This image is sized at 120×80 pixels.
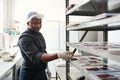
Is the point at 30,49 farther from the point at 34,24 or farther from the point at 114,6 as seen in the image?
the point at 114,6

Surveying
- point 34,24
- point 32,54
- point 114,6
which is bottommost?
point 32,54

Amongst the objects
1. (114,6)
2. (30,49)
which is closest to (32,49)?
(30,49)

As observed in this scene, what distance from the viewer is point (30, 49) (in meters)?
2.02

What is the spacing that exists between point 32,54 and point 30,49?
65 millimetres

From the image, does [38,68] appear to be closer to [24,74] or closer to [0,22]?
[24,74]

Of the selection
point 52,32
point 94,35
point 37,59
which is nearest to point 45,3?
point 52,32

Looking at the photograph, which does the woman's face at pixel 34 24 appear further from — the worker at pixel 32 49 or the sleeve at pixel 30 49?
the sleeve at pixel 30 49

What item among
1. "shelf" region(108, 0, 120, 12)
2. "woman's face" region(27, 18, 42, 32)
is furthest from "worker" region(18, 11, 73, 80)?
"shelf" region(108, 0, 120, 12)

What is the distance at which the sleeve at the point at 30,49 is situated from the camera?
77.7 inches

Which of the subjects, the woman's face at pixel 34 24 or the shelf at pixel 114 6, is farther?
the woman's face at pixel 34 24

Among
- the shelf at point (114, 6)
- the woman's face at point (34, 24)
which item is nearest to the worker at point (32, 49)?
the woman's face at point (34, 24)

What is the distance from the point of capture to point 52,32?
5.19m

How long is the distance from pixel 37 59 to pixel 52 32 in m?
3.28

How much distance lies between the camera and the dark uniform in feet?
6.60
